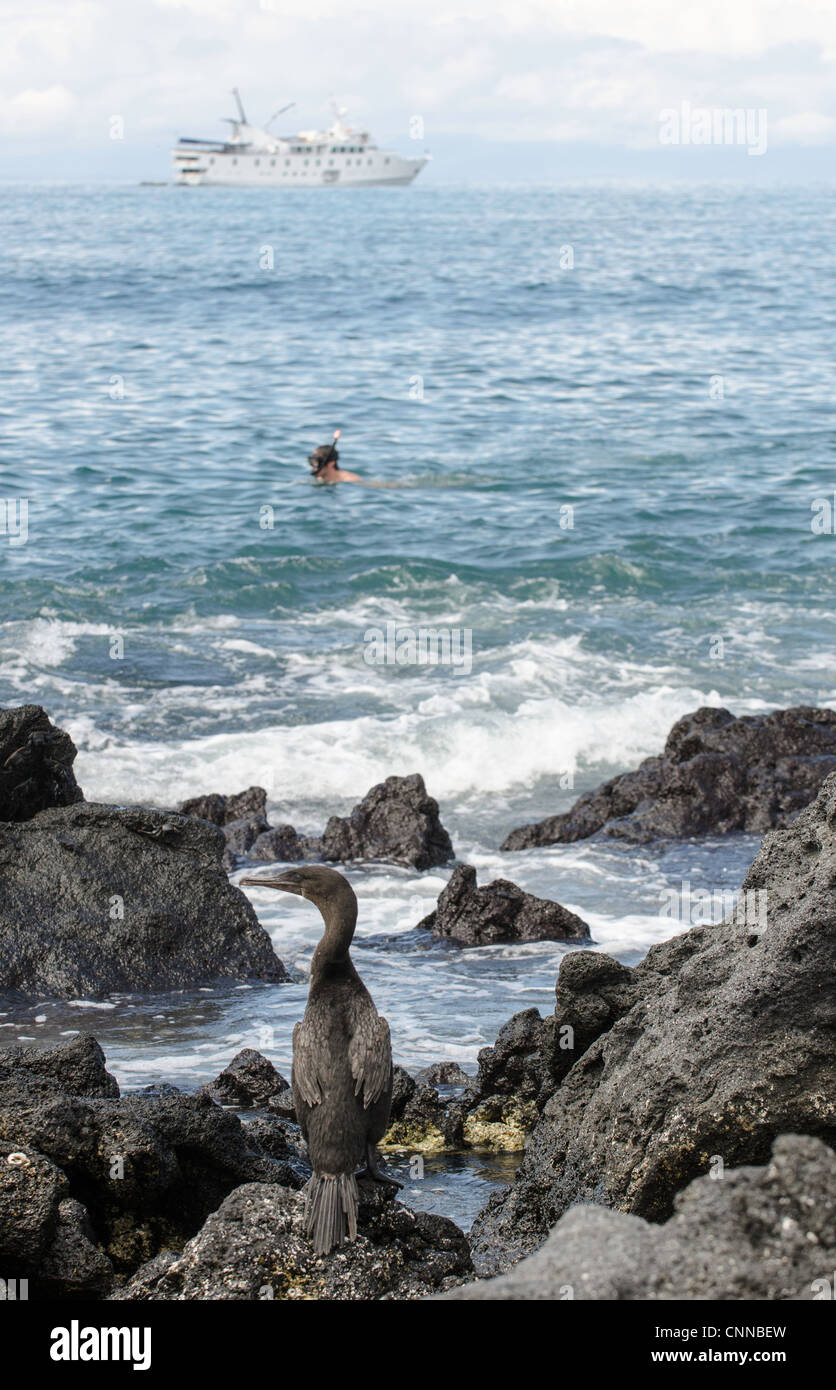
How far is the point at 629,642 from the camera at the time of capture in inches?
778

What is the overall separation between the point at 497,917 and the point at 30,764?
11.7ft

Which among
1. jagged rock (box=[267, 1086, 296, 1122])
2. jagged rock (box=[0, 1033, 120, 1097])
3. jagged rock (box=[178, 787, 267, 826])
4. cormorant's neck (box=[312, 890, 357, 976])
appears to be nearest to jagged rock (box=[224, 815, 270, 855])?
jagged rock (box=[178, 787, 267, 826])

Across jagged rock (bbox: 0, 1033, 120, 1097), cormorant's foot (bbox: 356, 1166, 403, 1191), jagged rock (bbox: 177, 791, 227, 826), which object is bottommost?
jagged rock (bbox: 177, 791, 227, 826)

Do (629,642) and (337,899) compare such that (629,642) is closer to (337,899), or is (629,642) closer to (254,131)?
(337,899)

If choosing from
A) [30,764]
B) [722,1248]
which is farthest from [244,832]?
[722,1248]

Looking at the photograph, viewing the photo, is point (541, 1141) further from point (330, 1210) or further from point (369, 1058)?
point (330, 1210)

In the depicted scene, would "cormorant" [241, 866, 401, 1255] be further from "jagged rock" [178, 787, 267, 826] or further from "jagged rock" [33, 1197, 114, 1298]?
"jagged rock" [178, 787, 267, 826]

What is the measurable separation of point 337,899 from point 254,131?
529 feet

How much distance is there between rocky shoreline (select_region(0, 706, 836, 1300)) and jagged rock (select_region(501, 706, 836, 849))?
16.6 ft

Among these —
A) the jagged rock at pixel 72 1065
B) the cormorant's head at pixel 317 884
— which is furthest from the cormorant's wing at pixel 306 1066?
the jagged rock at pixel 72 1065

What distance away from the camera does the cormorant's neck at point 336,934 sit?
5234 millimetres

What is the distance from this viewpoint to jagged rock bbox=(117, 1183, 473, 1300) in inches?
178

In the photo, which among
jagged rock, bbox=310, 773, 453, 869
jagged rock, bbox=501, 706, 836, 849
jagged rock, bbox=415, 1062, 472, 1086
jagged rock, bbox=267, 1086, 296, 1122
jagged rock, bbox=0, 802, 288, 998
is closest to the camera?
jagged rock, bbox=267, 1086, 296, 1122
